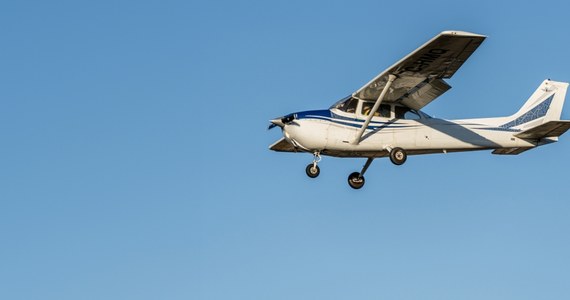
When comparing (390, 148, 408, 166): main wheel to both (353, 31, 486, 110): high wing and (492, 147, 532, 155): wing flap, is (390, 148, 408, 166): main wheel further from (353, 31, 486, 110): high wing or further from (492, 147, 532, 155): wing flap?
(492, 147, 532, 155): wing flap

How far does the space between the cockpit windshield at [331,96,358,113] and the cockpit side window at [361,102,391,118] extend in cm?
20

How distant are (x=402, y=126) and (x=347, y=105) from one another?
1.33 m

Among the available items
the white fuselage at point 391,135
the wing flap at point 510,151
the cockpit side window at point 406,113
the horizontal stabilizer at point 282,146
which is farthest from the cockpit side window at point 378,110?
the wing flap at point 510,151

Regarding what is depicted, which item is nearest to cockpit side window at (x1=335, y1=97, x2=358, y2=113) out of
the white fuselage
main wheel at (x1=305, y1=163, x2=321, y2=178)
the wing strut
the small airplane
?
the small airplane

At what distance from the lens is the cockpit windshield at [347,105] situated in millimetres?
23578

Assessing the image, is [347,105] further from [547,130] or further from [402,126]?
[547,130]

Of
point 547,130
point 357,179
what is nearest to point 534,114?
point 547,130

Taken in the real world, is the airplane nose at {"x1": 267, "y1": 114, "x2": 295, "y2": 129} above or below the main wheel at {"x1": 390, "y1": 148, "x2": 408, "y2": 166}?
above

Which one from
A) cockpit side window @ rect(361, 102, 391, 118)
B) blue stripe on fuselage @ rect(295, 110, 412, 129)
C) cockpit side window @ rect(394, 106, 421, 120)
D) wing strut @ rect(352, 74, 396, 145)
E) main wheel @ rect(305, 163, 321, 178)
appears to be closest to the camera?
wing strut @ rect(352, 74, 396, 145)

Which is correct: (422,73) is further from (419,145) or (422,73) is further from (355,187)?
(355,187)

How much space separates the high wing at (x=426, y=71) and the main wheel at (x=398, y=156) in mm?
1147

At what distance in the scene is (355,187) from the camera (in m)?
24.9

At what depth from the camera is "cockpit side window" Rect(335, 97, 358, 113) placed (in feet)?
77.4

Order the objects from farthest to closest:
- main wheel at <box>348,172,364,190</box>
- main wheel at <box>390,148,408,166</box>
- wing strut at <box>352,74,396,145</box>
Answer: main wheel at <box>348,172,364,190</box> → main wheel at <box>390,148,408,166</box> → wing strut at <box>352,74,396,145</box>
